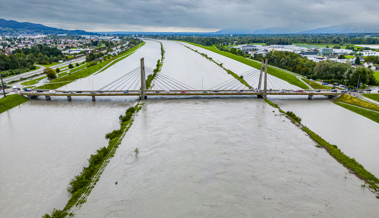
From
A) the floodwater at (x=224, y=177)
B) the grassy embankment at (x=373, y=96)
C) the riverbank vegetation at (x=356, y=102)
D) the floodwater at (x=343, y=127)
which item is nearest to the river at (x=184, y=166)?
the floodwater at (x=224, y=177)

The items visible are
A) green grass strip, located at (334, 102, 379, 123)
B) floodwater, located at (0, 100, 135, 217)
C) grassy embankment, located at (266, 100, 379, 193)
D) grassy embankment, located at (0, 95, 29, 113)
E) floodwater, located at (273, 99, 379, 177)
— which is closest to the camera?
floodwater, located at (0, 100, 135, 217)

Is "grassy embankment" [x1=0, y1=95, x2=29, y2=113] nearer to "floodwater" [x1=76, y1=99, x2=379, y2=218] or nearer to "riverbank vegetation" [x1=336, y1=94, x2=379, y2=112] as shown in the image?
"floodwater" [x1=76, y1=99, x2=379, y2=218]

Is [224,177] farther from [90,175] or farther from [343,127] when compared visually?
[343,127]

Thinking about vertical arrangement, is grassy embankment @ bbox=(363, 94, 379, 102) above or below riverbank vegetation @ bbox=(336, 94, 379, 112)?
above

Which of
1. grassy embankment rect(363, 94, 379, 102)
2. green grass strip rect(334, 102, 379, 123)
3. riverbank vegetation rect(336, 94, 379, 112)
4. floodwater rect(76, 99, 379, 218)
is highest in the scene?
grassy embankment rect(363, 94, 379, 102)

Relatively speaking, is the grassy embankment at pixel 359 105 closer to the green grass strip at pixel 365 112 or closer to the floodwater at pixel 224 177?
the green grass strip at pixel 365 112

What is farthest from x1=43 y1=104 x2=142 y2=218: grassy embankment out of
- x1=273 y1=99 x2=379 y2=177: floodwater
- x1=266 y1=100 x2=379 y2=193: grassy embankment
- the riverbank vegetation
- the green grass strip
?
the riverbank vegetation
